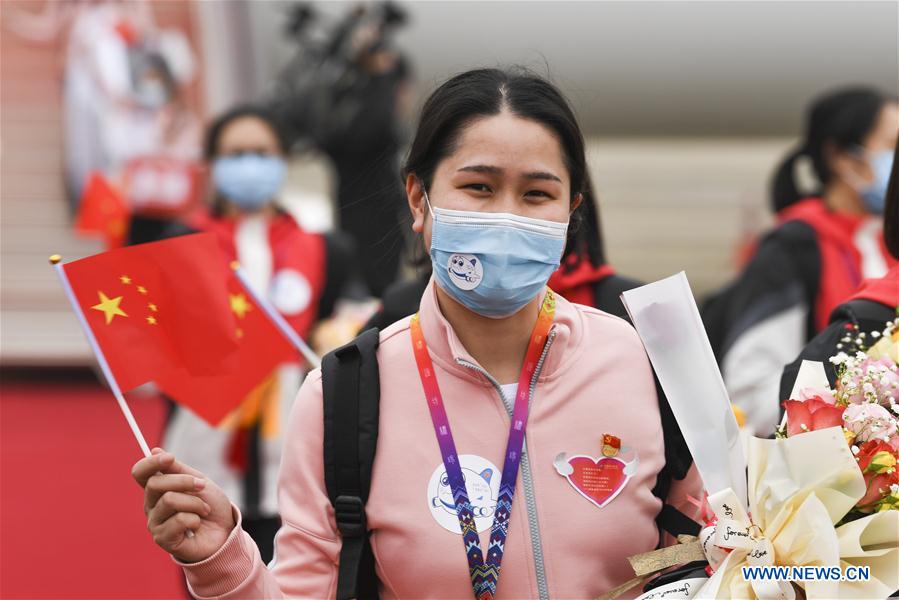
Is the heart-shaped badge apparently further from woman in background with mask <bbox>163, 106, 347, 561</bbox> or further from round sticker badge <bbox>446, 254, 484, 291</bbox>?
woman in background with mask <bbox>163, 106, 347, 561</bbox>

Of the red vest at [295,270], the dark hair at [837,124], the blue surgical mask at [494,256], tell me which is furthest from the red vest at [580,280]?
the dark hair at [837,124]

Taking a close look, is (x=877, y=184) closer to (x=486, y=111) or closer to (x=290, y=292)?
(x=290, y=292)

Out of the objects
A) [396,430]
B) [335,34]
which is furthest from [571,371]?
[335,34]

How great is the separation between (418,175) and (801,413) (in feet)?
2.93

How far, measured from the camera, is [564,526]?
2383 mm

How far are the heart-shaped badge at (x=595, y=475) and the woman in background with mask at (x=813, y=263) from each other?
6.84 feet

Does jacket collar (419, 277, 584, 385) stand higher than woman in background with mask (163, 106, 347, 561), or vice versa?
jacket collar (419, 277, 584, 385)

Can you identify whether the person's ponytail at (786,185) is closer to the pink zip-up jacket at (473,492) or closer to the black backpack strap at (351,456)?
the pink zip-up jacket at (473,492)

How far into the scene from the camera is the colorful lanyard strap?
92.0 inches

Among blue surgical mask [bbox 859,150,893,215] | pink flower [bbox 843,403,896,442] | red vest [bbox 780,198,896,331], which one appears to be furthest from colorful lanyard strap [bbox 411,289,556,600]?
blue surgical mask [bbox 859,150,893,215]

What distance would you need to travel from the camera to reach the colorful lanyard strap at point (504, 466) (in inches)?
92.0

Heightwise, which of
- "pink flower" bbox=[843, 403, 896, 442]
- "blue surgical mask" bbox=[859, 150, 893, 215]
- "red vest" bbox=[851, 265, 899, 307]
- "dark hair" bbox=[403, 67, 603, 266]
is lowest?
"blue surgical mask" bbox=[859, 150, 893, 215]

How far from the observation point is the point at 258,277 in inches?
215

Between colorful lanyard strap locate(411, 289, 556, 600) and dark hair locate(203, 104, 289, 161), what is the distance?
11.9 ft
